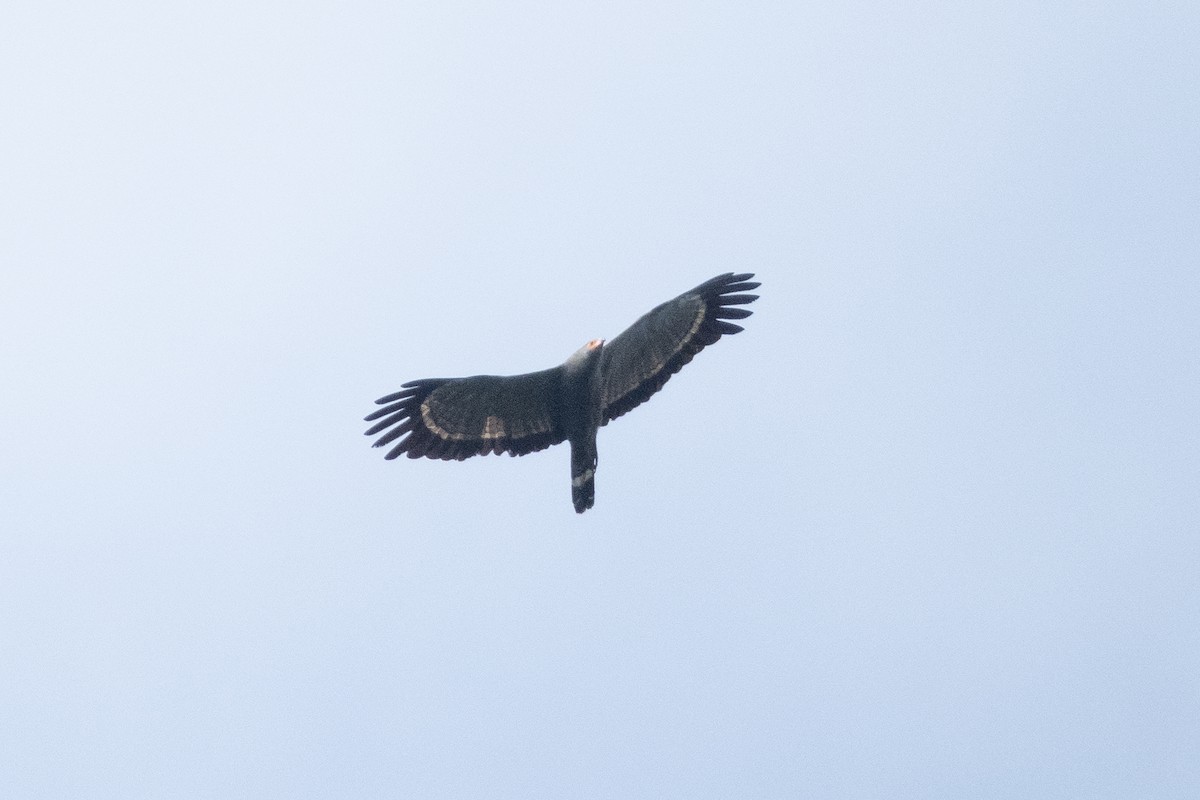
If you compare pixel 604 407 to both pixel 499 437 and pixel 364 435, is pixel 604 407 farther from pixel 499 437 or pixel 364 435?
pixel 364 435

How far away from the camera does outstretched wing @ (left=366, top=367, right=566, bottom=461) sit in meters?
26.4

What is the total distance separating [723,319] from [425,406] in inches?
156

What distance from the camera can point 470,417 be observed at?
87.8 feet

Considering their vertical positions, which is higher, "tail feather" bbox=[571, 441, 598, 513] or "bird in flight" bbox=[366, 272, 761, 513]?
"bird in flight" bbox=[366, 272, 761, 513]

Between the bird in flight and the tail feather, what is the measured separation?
0.01m

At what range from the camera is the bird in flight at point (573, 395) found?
26.0 m

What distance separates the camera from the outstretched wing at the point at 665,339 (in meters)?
26.0

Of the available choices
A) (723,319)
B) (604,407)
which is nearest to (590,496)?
(604,407)

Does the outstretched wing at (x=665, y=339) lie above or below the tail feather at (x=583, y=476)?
above

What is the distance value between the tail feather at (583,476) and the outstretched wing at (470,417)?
552 millimetres

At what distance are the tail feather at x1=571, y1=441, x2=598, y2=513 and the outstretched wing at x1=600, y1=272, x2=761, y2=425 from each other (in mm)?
540

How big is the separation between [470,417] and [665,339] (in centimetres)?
272

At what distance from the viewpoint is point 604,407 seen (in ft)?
86.3

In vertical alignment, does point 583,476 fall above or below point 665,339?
below
